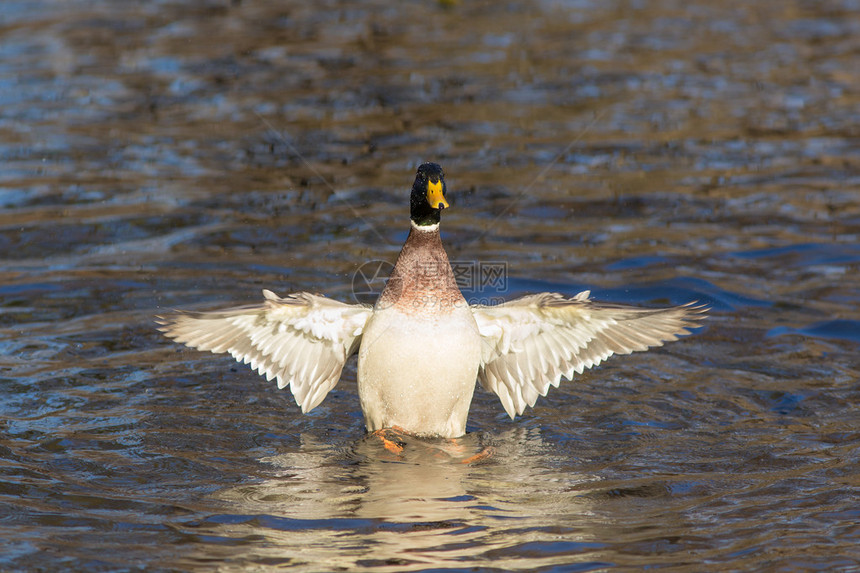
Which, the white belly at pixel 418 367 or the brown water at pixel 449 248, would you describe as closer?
the brown water at pixel 449 248

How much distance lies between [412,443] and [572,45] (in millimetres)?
11521

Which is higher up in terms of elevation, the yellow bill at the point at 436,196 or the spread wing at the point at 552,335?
the yellow bill at the point at 436,196

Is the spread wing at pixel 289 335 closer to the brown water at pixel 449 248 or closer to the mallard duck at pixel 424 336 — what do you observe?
the mallard duck at pixel 424 336

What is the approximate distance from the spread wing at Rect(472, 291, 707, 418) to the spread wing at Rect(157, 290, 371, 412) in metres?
0.92

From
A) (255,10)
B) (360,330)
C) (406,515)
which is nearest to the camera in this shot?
(406,515)

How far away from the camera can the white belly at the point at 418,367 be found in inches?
262

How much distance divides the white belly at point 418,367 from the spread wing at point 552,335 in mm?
335

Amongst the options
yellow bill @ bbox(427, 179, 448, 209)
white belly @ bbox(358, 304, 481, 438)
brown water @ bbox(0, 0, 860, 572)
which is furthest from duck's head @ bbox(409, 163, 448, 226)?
brown water @ bbox(0, 0, 860, 572)

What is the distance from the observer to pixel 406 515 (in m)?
5.99

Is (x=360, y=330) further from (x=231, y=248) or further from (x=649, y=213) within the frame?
(x=649, y=213)

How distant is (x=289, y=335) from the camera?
7.01m

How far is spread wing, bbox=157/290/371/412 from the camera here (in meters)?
6.63

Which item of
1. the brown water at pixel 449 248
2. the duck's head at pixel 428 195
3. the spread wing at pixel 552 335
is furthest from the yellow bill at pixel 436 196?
the brown water at pixel 449 248

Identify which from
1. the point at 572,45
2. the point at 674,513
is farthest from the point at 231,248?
the point at 572,45
